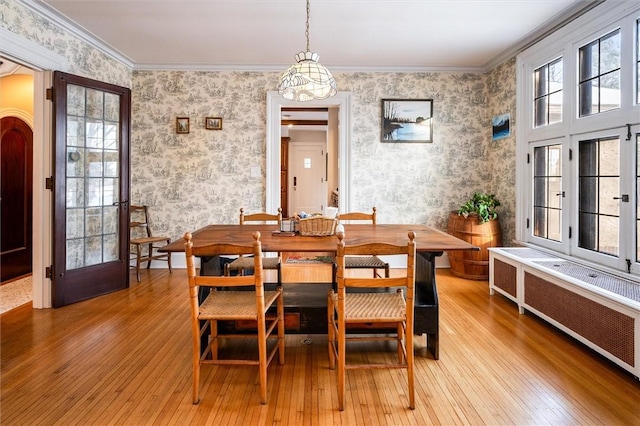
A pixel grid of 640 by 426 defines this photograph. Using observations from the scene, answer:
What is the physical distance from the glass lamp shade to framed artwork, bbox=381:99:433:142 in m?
2.20

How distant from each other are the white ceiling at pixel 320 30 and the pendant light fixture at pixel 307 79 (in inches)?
35.7

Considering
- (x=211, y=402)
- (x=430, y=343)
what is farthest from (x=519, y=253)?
(x=211, y=402)

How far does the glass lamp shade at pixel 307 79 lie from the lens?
245cm

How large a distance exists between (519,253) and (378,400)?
2.29 meters

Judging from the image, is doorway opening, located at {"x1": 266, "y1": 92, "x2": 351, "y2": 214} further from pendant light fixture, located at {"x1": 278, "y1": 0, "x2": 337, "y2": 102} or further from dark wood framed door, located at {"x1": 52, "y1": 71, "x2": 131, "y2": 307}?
pendant light fixture, located at {"x1": 278, "y1": 0, "x2": 337, "y2": 102}

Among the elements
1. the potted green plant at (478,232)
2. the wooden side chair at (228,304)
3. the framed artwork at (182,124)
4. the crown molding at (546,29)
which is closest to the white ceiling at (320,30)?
the crown molding at (546,29)

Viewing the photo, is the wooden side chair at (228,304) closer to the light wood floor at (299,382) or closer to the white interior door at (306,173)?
the light wood floor at (299,382)

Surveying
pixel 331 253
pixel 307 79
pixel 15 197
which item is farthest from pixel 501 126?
pixel 15 197

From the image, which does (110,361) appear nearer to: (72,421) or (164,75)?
(72,421)

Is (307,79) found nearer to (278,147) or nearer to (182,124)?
(278,147)

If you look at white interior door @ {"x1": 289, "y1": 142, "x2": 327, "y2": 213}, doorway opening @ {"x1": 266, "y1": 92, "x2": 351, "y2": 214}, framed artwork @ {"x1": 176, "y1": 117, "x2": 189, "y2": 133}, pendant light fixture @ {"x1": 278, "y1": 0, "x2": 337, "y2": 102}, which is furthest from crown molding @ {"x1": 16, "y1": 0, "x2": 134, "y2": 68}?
white interior door @ {"x1": 289, "y1": 142, "x2": 327, "y2": 213}

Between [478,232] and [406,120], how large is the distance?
1705mm

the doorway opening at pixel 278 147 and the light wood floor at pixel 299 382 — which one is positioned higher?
the doorway opening at pixel 278 147

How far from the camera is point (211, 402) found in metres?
1.89
